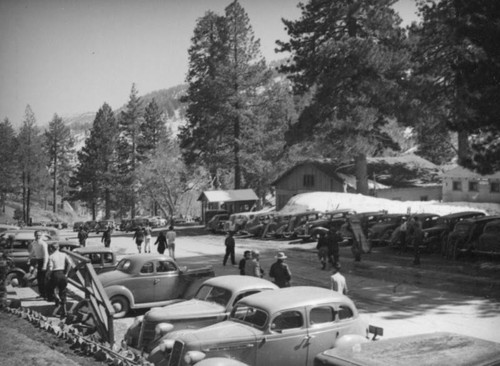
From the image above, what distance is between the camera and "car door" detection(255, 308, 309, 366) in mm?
7824

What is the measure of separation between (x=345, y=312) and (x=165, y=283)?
6100 millimetres

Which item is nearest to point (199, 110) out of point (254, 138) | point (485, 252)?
point (254, 138)

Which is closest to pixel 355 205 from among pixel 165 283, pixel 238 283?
pixel 165 283

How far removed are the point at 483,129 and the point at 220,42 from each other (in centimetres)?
3146

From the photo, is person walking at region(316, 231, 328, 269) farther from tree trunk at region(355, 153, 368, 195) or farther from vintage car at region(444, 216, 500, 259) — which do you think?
tree trunk at region(355, 153, 368, 195)

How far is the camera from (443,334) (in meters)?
6.59

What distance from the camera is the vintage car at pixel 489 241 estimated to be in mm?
18359

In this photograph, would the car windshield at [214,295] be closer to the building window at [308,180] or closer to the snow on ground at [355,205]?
the snow on ground at [355,205]

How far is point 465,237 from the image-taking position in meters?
20.0

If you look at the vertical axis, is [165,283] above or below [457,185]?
below

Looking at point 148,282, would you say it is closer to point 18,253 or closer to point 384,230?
point 18,253

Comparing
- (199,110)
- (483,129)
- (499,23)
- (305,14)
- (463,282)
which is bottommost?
(463,282)

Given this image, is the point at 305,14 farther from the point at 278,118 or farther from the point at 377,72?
the point at 278,118

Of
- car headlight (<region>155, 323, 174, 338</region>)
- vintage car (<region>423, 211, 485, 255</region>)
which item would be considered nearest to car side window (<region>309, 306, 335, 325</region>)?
car headlight (<region>155, 323, 174, 338</region>)
